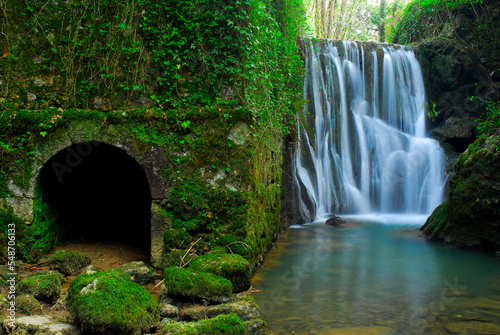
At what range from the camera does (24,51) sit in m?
4.98

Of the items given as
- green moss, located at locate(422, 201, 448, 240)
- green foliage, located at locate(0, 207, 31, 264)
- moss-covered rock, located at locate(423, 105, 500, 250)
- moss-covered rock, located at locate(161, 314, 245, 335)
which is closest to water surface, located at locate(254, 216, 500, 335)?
green moss, located at locate(422, 201, 448, 240)

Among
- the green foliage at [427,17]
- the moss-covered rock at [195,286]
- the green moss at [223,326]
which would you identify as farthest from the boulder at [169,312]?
the green foliage at [427,17]

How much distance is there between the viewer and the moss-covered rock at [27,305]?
335 centimetres

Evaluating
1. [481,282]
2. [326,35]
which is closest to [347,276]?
[481,282]

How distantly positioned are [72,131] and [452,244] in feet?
23.3

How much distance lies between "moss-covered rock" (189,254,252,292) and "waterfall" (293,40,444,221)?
18.2 feet

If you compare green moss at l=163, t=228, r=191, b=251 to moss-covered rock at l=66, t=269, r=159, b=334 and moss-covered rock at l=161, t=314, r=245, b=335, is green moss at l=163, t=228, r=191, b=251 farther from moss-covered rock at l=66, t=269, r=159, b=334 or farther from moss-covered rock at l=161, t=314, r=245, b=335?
moss-covered rock at l=161, t=314, r=245, b=335

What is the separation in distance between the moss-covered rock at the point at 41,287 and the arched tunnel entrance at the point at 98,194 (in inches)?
59.7

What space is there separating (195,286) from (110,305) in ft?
3.00

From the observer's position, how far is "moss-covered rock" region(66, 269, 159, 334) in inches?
116

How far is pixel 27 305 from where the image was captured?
133 inches

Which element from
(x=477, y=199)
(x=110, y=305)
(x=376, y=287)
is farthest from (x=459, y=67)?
(x=110, y=305)

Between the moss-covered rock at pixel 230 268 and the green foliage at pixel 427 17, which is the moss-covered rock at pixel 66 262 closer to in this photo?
the moss-covered rock at pixel 230 268

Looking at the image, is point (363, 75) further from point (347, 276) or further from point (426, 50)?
point (347, 276)
